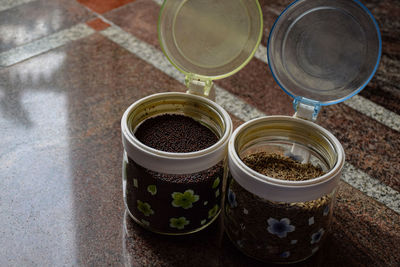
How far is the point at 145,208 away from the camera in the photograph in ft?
2.57

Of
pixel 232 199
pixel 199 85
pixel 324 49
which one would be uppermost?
pixel 324 49

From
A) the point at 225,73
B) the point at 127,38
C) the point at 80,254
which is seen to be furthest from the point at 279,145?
the point at 127,38

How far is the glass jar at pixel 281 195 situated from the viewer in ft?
2.28

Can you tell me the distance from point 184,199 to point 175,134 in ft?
0.44

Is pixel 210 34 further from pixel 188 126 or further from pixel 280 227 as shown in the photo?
pixel 280 227

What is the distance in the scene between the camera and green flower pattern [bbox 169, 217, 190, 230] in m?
0.78

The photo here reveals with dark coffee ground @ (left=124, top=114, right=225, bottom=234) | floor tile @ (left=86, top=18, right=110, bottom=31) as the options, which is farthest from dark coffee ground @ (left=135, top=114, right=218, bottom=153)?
floor tile @ (left=86, top=18, right=110, bottom=31)

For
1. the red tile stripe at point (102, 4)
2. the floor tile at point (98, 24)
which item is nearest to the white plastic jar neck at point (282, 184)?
the floor tile at point (98, 24)

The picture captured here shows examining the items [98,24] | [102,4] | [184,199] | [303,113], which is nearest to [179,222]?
[184,199]

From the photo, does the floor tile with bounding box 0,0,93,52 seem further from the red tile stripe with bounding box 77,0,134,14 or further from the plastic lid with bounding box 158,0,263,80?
the plastic lid with bounding box 158,0,263,80

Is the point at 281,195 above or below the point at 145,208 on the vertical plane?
above

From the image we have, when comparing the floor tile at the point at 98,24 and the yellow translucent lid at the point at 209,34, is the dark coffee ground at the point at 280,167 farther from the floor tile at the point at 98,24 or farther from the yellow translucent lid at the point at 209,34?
the floor tile at the point at 98,24

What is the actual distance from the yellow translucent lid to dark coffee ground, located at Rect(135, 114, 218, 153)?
0.30 feet

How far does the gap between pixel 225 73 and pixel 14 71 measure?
2.15 feet
